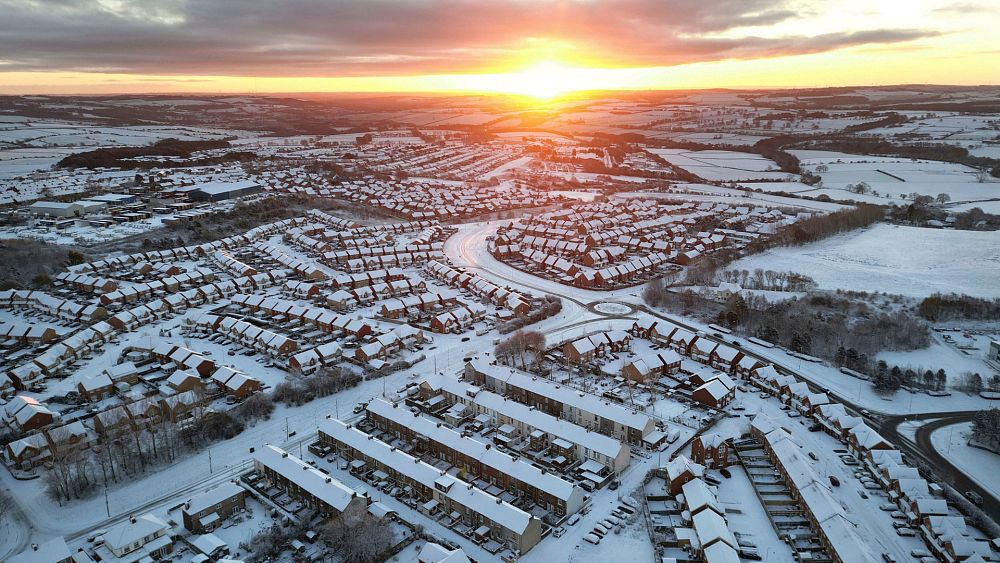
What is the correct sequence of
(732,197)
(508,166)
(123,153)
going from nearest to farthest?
(732,197), (123,153), (508,166)

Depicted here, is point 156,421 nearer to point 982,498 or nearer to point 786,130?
point 982,498

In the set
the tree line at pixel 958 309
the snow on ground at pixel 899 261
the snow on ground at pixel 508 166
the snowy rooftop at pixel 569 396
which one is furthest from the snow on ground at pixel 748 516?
the snow on ground at pixel 508 166

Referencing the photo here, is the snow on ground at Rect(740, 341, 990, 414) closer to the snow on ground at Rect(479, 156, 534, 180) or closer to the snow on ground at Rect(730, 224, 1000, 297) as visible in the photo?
the snow on ground at Rect(730, 224, 1000, 297)

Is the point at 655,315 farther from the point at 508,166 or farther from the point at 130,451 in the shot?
the point at 508,166

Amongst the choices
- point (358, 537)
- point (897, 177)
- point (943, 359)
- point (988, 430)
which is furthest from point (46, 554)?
point (897, 177)

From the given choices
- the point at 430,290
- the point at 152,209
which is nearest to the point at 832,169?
the point at 430,290

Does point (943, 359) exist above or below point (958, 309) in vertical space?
below

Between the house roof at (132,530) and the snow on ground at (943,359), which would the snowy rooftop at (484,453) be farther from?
the snow on ground at (943,359)
